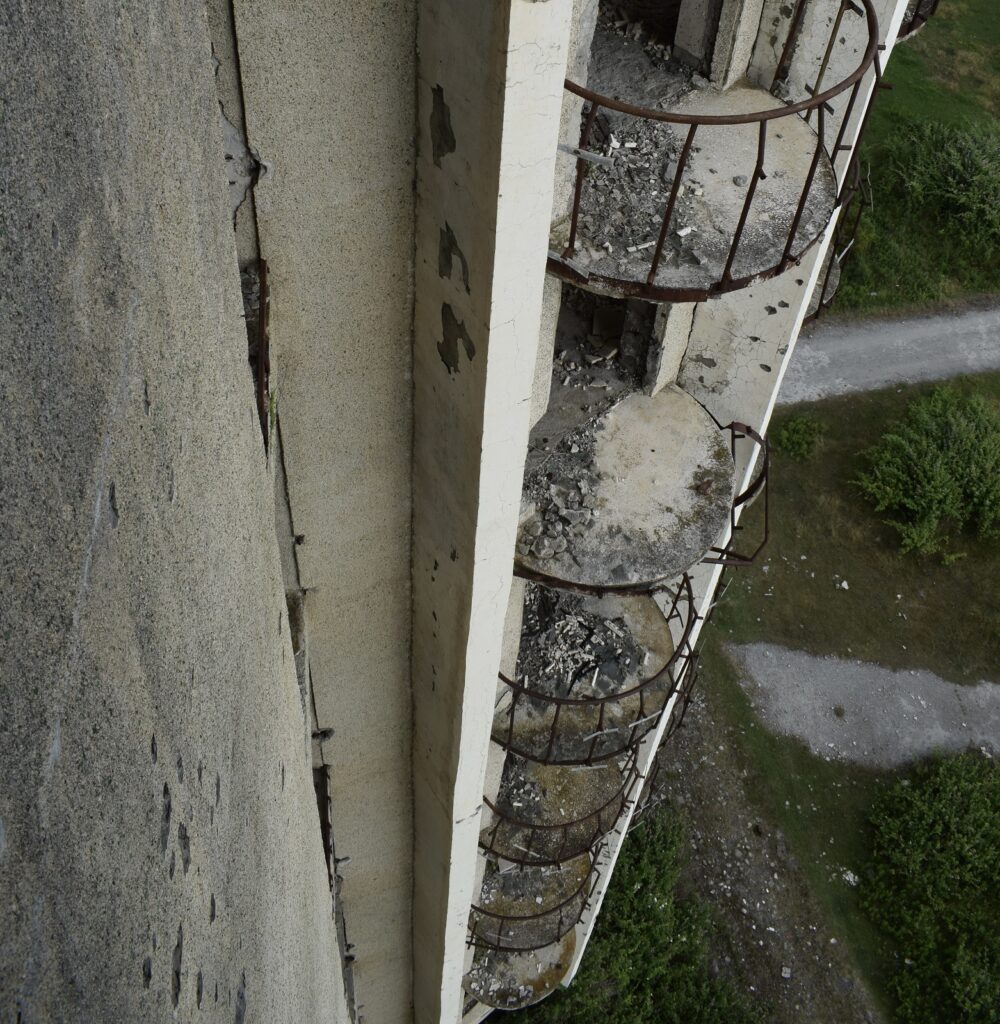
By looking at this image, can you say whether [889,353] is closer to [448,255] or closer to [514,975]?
[514,975]

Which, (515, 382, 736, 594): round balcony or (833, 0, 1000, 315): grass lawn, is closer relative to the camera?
(515, 382, 736, 594): round balcony

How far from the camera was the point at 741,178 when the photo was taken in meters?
3.80

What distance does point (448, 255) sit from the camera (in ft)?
8.93

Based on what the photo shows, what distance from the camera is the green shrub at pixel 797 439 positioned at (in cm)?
1279

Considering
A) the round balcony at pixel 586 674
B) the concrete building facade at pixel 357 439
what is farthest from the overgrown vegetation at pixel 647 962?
the round balcony at pixel 586 674

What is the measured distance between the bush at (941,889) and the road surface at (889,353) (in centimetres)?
530

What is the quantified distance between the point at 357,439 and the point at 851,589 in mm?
9304

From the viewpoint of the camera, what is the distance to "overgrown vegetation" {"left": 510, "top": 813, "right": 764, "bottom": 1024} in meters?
8.09

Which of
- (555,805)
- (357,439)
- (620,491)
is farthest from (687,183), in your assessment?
(555,805)

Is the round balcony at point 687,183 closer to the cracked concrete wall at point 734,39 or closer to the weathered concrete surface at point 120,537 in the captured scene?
the cracked concrete wall at point 734,39

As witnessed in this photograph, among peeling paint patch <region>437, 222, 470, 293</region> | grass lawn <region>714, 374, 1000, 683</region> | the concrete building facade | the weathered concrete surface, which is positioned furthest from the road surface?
the weathered concrete surface

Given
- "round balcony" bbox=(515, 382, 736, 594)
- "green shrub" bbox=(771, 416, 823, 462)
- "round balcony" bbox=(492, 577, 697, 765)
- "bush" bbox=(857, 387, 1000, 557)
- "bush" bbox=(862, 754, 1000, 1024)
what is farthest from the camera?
"green shrub" bbox=(771, 416, 823, 462)

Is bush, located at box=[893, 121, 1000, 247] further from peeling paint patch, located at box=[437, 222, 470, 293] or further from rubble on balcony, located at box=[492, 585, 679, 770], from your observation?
peeling paint patch, located at box=[437, 222, 470, 293]

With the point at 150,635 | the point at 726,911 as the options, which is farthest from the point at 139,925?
the point at 726,911
